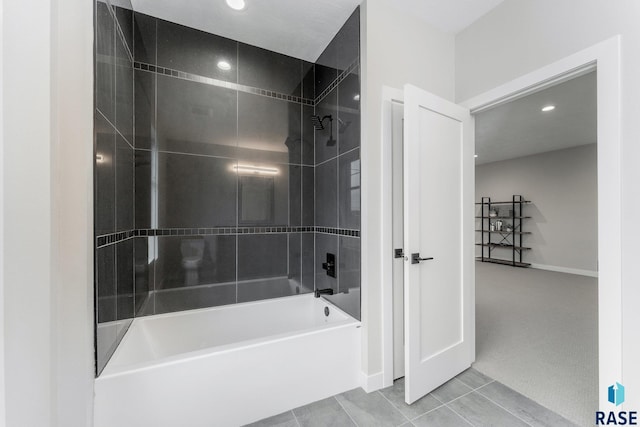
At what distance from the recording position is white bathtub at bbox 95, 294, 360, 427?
1268 millimetres

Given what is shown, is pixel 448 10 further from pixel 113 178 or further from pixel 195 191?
pixel 113 178

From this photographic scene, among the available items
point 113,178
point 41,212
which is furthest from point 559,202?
point 41,212

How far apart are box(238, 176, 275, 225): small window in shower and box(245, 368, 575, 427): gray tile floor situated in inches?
56.8

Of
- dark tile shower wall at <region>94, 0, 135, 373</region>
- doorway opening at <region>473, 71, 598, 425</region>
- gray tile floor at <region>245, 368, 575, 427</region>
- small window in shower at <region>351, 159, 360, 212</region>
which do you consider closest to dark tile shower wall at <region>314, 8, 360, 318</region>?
small window in shower at <region>351, 159, 360, 212</region>

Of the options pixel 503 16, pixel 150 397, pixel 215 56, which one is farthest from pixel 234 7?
pixel 150 397

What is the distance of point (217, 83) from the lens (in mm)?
2172

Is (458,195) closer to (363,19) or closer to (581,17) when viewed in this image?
(581,17)

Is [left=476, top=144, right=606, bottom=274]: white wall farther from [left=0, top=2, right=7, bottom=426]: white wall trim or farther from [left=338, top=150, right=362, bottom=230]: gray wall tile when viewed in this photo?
[left=0, top=2, right=7, bottom=426]: white wall trim

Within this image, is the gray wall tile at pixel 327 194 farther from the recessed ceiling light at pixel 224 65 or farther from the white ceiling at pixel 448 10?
the white ceiling at pixel 448 10

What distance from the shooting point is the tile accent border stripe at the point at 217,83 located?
1.98 m

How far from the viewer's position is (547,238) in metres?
5.88

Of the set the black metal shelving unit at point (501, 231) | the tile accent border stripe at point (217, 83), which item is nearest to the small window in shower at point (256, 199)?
the tile accent border stripe at point (217, 83)

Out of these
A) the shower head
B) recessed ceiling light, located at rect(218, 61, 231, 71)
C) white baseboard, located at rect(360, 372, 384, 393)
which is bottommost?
white baseboard, located at rect(360, 372, 384, 393)

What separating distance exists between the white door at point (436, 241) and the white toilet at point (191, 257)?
1.61m
